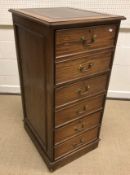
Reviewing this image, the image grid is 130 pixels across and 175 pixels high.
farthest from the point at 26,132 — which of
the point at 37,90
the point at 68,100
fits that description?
the point at 68,100

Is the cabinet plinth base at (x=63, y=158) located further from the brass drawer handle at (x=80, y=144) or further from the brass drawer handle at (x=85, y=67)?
the brass drawer handle at (x=85, y=67)

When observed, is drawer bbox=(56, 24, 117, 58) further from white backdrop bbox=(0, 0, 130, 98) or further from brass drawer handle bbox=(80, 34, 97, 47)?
white backdrop bbox=(0, 0, 130, 98)

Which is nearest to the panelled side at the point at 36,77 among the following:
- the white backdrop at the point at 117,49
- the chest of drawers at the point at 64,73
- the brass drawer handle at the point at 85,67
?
the chest of drawers at the point at 64,73

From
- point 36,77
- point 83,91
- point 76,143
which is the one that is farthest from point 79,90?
point 76,143

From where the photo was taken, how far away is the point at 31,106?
1.49m

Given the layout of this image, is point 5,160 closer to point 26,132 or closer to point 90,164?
point 26,132

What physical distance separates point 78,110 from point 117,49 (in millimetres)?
1053

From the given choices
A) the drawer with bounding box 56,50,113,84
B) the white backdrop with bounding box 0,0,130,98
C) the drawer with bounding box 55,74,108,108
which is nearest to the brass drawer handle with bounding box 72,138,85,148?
the drawer with bounding box 55,74,108,108

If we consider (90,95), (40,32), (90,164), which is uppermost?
(40,32)

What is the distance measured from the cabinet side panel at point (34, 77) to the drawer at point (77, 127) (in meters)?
0.13

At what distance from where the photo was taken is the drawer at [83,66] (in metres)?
1.04

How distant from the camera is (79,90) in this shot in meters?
1.19

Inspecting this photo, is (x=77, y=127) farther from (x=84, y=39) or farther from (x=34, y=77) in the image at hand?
(x=84, y=39)

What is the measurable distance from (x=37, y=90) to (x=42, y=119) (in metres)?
0.21
